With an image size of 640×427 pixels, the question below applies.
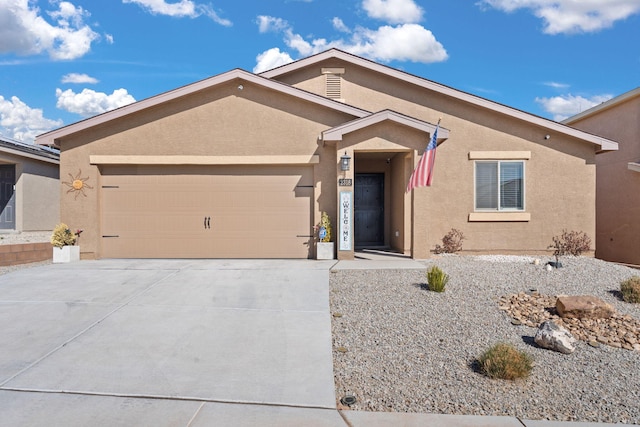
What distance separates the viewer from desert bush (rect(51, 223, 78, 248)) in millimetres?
10798

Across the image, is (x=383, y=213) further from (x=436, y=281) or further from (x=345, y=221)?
(x=436, y=281)

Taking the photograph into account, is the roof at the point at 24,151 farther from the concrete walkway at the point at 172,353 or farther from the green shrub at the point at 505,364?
the green shrub at the point at 505,364

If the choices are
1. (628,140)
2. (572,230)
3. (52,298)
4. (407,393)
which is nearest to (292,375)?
(407,393)

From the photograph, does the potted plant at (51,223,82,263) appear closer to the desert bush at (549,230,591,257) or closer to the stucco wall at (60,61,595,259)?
the stucco wall at (60,61,595,259)

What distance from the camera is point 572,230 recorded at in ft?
41.0

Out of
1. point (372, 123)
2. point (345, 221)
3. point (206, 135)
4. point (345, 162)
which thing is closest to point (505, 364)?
point (345, 221)

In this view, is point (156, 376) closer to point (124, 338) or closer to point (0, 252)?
point (124, 338)

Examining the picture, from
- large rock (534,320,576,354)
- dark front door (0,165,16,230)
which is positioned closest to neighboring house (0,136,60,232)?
dark front door (0,165,16,230)

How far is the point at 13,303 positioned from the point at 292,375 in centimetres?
532

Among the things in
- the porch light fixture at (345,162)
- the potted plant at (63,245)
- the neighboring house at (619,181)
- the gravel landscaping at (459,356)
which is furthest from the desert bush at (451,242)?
the potted plant at (63,245)

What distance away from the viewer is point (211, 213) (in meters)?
11.5

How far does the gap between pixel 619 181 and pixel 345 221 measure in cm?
1099

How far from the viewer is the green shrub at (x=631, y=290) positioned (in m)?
7.62

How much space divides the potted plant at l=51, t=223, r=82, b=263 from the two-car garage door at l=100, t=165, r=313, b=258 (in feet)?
2.45
